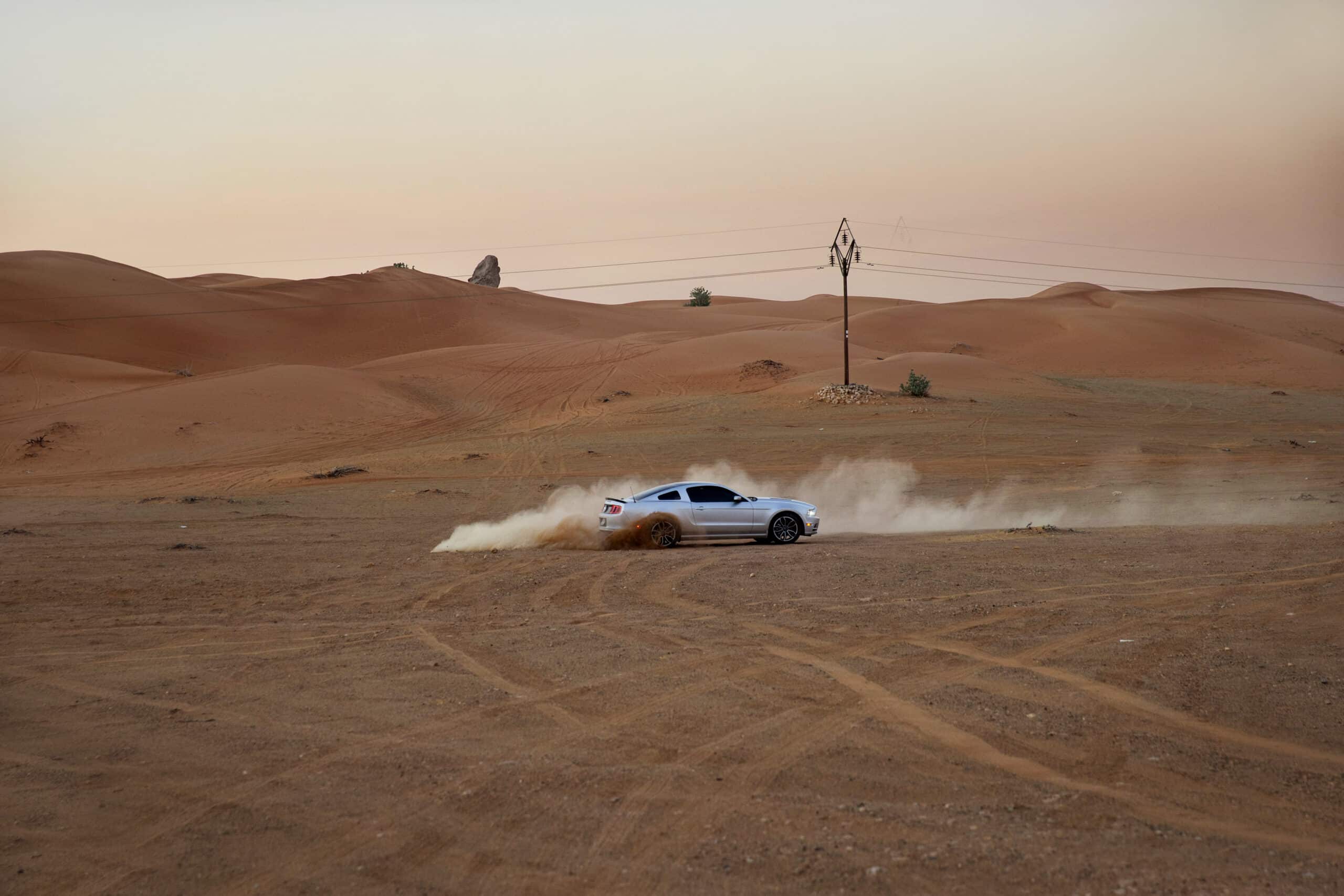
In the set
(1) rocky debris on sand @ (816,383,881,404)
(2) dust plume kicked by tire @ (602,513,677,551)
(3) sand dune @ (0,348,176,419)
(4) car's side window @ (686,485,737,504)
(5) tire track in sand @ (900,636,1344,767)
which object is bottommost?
(2) dust plume kicked by tire @ (602,513,677,551)

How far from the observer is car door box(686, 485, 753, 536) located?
2197 cm

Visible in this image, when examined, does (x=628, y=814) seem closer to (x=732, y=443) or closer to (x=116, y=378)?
(x=732, y=443)

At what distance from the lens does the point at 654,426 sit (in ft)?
156

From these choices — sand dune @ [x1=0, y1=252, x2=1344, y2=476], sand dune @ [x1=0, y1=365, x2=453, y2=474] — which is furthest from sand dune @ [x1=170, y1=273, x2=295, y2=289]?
sand dune @ [x1=0, y1=365, x2=453, y2=474]

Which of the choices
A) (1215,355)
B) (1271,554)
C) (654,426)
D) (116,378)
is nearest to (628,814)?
(1271,554)

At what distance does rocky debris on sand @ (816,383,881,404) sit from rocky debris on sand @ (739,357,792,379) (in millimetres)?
9881

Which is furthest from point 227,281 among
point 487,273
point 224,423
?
point 224,423

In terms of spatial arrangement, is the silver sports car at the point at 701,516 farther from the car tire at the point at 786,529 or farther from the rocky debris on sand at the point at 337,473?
the rocky debris on sand at the point at 337,473

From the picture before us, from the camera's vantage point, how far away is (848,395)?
50.2 metres

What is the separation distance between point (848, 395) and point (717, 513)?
29.3 metres

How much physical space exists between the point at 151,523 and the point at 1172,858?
26.6m

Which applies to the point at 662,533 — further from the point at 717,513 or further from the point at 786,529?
the point at 786,529

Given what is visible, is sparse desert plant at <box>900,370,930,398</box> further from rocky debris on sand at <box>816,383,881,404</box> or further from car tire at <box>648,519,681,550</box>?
car tire at <box>648,519,681,550</box>

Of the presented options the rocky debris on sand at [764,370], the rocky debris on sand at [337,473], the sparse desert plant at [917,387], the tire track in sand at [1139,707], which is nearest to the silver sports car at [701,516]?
the tire track in sand at [1139,707]
